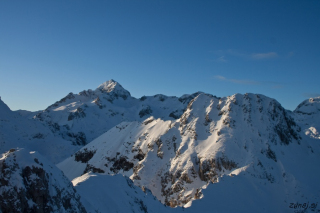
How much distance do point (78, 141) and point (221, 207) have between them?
297ft

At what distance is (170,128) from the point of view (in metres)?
61.9

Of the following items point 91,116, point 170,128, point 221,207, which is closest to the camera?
point 221,207

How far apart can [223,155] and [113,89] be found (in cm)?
13138

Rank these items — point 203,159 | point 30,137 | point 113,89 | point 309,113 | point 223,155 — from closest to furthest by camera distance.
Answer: point 223,155, point 203,159, point 30,137, point 309,113, point 113,89

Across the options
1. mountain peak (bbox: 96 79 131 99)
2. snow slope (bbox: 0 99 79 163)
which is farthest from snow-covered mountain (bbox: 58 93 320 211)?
mountain peak (bbox: 96 79 131 99)

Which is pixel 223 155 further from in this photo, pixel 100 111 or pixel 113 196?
pixel 100 111

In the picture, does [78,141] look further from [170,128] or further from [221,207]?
[221,207]

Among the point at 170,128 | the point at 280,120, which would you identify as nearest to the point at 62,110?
the point at 170,128

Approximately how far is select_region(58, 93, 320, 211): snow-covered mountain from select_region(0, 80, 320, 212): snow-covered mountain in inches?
6.5

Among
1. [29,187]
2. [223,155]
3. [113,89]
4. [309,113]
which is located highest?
[113,89]

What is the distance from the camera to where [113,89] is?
167 m

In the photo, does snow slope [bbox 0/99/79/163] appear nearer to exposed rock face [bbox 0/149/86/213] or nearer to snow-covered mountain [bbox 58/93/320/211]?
snow-covered mountain [bbox 58/93/320/211]

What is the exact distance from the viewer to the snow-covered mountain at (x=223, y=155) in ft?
135

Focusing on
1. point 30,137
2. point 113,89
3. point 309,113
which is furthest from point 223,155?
point 113,89
